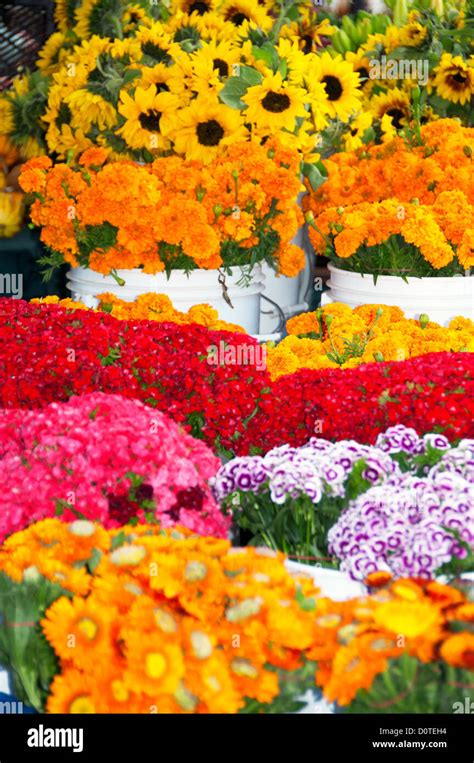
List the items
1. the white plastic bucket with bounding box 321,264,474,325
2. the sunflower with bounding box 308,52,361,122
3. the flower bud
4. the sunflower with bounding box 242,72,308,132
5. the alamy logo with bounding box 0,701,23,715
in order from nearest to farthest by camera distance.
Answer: the alamy logo with bounding box 0,701,23,715 < the flower bud < the white plastic bucket with bounding box 321,264,474,325 < the sunflower with bounding box 242,72,308,132 < the sunflower with bounding box 308,52,361,122

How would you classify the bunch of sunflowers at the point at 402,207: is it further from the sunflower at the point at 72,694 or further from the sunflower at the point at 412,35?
the sunflower at the point at 72,694

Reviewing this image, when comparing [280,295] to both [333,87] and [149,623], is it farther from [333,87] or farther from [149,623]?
[149,623]

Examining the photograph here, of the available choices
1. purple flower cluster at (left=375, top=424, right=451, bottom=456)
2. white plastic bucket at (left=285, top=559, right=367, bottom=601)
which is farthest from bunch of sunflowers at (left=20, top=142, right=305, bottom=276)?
white plastic bucket at (left=285, top=559, right=367, bottom=601)

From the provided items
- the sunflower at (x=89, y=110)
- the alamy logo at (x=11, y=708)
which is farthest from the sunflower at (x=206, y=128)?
the alamy logo at (x=11, y=708)

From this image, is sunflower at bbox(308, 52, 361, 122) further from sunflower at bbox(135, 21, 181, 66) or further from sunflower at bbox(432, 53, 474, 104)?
sunflower at bbox(135, 21, 181, 66)

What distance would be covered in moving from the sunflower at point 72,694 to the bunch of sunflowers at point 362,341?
1.42m

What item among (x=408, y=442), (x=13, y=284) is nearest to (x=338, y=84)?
(x=13, y=284)

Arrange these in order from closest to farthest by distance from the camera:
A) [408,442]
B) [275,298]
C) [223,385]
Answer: [408,442] → [223,385] → [275,298]

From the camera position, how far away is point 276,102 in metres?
3.57

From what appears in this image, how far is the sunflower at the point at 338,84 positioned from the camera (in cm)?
390

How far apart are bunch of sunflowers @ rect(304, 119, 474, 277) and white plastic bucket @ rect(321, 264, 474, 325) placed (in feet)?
0.15

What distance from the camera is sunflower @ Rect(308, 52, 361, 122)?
3.90 metres

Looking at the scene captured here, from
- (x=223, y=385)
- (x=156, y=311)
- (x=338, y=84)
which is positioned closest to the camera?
(x=223, y=385)

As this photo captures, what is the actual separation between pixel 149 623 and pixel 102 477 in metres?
0.45
